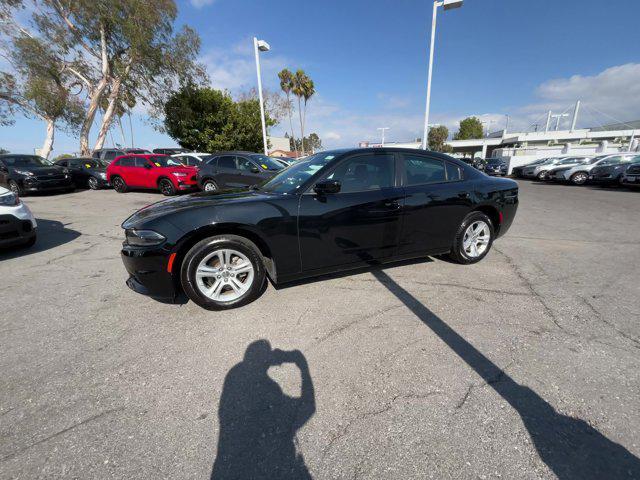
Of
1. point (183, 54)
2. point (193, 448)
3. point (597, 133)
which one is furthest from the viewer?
point (597, 133)

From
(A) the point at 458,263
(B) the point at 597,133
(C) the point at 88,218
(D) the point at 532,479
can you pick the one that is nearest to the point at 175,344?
(D) the point at 532,479

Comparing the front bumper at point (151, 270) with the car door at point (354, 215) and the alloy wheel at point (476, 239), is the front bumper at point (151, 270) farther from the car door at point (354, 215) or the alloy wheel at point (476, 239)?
the alloy wheel at point (476, 239)

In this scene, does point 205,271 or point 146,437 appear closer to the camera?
point 146,437

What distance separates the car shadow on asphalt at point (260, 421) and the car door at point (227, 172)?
8.24 meters

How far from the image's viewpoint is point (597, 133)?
4581 centimetres

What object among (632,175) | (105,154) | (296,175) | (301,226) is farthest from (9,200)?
(632,175)

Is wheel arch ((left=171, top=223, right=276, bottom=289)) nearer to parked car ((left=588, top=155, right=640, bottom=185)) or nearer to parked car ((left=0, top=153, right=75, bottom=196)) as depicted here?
parked car ((left=0, top=153, right=75, bottom=196))

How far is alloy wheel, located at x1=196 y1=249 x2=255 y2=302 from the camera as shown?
2.90 meters

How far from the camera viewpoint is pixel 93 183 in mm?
13398

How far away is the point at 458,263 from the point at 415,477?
10.5 feet

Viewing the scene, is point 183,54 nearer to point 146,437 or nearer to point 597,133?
point 146,437

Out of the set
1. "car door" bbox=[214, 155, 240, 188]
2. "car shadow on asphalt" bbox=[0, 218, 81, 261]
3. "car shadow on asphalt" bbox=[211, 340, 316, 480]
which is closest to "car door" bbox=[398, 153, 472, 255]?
"car shadow on asphalt" bbox=[211, 340, 316, 480]

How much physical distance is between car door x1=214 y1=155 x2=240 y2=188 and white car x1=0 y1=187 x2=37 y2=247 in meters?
5.39

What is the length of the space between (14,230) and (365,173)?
545 cm
